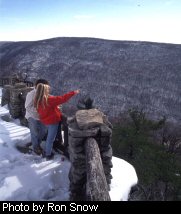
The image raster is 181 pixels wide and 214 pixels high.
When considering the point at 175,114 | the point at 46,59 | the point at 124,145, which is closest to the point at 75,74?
the point at 46,59

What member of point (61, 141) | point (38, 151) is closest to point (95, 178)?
point (38, 151)

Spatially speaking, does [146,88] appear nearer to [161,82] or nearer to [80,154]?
[161,82]

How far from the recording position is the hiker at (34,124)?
5.69 metres

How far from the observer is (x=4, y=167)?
17.1ft

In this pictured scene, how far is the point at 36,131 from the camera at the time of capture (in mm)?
5844

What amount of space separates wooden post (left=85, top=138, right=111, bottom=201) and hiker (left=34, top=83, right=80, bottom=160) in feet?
4.88

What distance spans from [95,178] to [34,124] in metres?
2.83

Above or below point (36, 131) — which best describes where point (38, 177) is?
below

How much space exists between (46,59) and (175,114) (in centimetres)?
2119

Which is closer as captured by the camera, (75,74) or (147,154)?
(147,154)

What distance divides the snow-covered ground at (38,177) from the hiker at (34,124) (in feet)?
0.79

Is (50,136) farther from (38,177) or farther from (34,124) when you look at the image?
(38,177)
